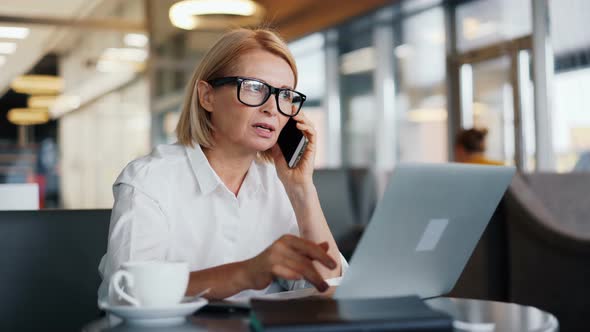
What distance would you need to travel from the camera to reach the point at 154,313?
3.22ft

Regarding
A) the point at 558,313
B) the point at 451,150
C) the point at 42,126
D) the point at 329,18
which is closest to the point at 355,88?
the point at 329,18

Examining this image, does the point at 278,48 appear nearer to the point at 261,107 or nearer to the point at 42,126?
the point at 261,107

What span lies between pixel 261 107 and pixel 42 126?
705 cm

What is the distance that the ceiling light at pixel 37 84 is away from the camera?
782 cm

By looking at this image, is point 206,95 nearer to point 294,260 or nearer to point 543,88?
point 294,260

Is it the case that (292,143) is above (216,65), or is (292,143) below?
below

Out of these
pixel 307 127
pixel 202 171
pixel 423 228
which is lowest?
pixel 423 228

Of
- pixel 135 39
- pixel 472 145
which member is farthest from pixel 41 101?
pixel 472 145

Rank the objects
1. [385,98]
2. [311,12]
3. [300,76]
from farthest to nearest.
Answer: [385,98], [311,12], [300,76]

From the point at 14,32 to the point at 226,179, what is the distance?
7009 mm

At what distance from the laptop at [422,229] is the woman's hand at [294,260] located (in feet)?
0.13

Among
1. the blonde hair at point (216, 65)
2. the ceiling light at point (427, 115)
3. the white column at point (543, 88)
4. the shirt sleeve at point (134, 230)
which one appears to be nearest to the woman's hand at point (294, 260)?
the shirt sleeve at point (134, 230)

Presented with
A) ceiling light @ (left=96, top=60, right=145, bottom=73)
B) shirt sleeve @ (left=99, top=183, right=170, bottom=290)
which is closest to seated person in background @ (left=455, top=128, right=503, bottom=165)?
shirt sleeve @ (left=99, top=183, right=170, bottom=290)

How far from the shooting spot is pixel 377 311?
891 mm
